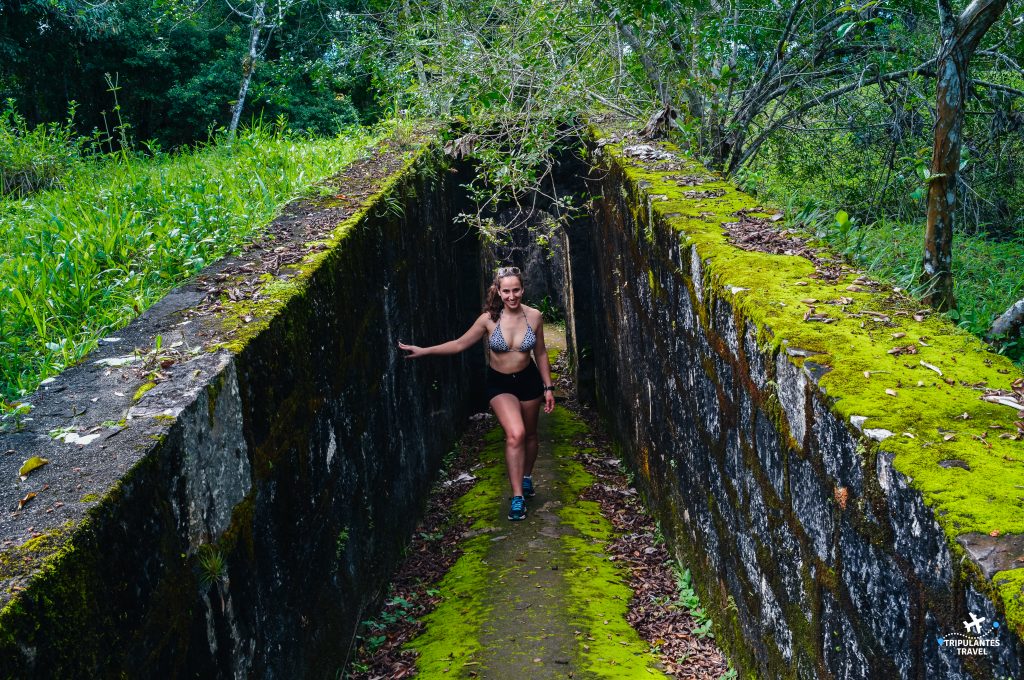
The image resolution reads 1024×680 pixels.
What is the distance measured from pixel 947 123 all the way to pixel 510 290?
3528mm

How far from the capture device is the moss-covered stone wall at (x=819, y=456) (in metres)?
1.96

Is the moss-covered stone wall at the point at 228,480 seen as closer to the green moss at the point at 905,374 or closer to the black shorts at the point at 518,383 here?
the black shorts at the point at 518,383

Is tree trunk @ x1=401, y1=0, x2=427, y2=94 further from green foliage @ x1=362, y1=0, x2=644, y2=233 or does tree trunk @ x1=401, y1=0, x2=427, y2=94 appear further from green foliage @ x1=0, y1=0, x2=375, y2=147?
green foliage @ x1=0, y1=0, x2=375, y2=147

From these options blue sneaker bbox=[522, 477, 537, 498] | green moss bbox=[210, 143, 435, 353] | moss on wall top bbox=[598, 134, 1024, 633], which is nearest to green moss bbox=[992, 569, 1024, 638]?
Answer: moss on wall top bbox=[598, 134, 1024, 633]

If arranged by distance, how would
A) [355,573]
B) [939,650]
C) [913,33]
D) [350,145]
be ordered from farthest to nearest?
[350,145], [913,33], [355,573], [939,650]

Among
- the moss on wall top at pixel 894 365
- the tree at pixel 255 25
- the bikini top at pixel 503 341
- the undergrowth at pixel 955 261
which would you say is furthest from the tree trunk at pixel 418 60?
the moss on wall top at pixel 894 365

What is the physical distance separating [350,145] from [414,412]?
12.1 ft

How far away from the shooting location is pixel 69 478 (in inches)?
97.0

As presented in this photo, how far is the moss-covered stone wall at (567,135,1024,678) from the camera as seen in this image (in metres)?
1.96

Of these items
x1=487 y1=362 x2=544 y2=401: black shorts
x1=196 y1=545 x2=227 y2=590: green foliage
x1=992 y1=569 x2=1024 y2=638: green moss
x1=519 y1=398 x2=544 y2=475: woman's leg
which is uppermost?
x1=992 y1=569 x2=1024 y2=638: green moss

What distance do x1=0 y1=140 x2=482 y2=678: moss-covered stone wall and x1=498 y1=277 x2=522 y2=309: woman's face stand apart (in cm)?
96

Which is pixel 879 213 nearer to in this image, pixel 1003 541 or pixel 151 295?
pixel 151 295

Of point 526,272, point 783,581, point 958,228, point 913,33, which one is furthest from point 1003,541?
point 526,272

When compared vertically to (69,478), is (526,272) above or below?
below
